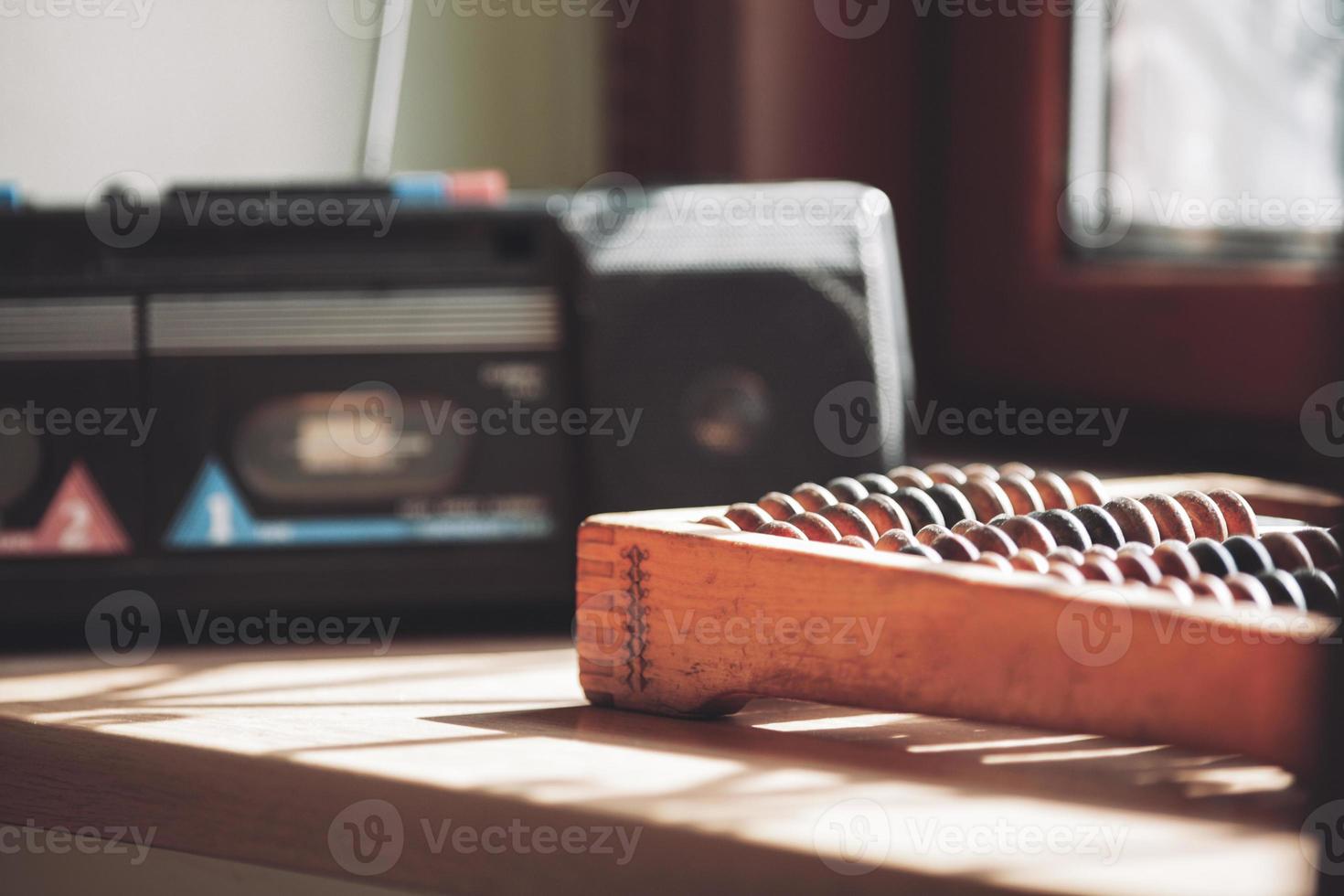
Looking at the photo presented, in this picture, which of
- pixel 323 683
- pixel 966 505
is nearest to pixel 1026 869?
pixel 966 505

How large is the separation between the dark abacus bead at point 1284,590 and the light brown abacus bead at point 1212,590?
15 mm

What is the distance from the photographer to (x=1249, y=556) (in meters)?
0.48

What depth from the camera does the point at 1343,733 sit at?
32 centimetres

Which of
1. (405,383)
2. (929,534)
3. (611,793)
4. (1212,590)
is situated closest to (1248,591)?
(1212,590)

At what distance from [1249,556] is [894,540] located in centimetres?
12

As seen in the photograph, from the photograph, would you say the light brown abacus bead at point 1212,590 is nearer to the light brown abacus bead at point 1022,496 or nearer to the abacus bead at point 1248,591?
the abacus bead at point 1248,591

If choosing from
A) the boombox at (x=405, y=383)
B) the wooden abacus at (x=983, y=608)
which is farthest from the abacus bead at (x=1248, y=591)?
the boombox at (x=405, y=383)

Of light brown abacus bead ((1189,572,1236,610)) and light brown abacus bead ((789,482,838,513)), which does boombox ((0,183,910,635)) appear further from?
light brown abacus bead ((1189,572,1236,610))

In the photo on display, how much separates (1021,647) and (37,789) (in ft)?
1.27

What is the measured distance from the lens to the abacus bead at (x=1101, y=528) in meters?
0.52

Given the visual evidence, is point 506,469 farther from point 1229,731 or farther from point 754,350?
point 1229,731

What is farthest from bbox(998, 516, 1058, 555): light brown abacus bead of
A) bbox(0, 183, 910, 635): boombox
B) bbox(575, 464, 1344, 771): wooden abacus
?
bbox(0, 183, 910, 635): boombox

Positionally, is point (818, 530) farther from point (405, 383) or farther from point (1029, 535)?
point (405, 383)

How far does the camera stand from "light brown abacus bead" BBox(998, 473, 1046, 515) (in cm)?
58
